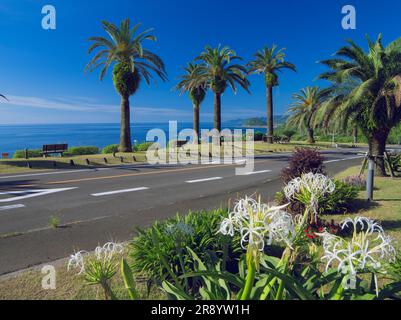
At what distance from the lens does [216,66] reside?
30234 mm

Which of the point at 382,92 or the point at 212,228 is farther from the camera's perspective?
the point at 382,92

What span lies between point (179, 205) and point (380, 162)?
972cm

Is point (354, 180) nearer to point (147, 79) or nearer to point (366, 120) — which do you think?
point (366, 120)

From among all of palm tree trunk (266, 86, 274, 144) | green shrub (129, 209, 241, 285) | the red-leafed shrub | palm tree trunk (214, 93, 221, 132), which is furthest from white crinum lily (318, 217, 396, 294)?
palm tree trunk (266, 86, 274, 144)

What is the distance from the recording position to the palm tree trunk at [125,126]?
2516 centimetres

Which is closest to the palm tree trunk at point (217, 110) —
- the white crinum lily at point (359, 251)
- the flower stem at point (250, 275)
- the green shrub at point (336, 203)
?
the green shrub at point (336, 203)

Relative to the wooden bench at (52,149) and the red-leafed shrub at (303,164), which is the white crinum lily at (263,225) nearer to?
the red-leafed shrub at (303,164)

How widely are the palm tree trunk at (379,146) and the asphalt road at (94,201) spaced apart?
4.47 metres

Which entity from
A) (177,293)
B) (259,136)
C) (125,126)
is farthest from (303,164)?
(259,136)

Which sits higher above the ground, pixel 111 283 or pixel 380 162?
pixel 380 162

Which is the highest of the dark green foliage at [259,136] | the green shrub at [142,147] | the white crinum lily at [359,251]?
the dark green foliage at [259,136]

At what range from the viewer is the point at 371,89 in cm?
1273
